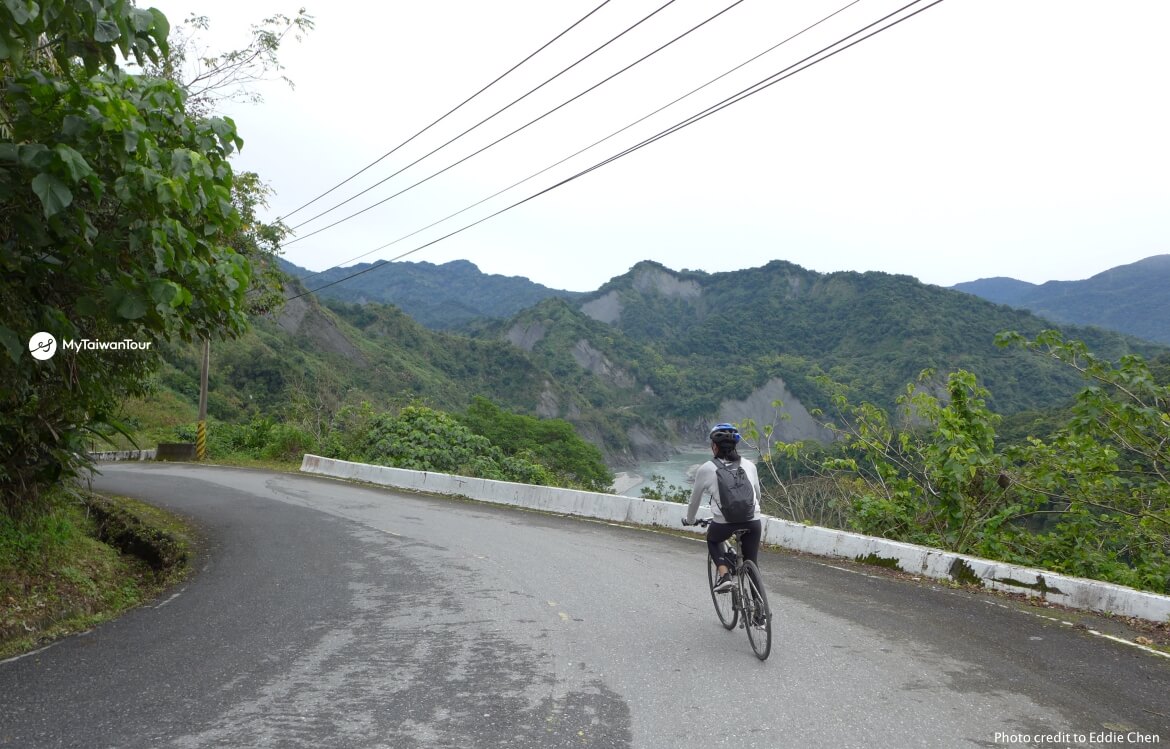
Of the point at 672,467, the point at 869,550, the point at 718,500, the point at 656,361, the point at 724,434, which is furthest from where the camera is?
the point at 656,361

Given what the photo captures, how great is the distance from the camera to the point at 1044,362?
61.6 meters

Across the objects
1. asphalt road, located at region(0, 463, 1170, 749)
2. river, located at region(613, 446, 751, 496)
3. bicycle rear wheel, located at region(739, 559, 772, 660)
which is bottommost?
river, located at region(613, 446, 751, 496)

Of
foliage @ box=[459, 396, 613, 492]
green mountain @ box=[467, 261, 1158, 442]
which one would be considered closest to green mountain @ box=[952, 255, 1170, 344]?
green mountain @ box=[467, 261, 1158, 442]

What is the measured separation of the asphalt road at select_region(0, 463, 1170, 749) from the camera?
4.23 metres

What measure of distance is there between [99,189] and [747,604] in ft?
16.8

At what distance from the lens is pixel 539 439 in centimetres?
3856

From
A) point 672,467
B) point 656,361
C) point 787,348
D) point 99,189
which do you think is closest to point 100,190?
point 99,189

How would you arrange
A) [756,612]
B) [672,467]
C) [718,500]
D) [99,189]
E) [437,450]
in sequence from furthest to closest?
[672,467]
[437,450]
[718,500]
[756,612]
[99,189]

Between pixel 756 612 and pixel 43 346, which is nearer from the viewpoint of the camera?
pixel 756 612

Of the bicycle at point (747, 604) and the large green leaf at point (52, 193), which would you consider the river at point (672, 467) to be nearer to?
the bicycle at point (747, 604)

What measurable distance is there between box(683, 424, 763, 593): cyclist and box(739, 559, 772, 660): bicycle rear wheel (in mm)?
213

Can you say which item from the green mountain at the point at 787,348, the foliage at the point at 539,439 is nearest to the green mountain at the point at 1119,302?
the green mountain at the point at 787,348

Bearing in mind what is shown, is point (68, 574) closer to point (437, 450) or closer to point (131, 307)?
point (131, 307)

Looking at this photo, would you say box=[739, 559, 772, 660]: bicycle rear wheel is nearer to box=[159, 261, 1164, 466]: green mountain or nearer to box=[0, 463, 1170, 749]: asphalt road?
box=[0, 463, 1170, 749]: asphalt road
